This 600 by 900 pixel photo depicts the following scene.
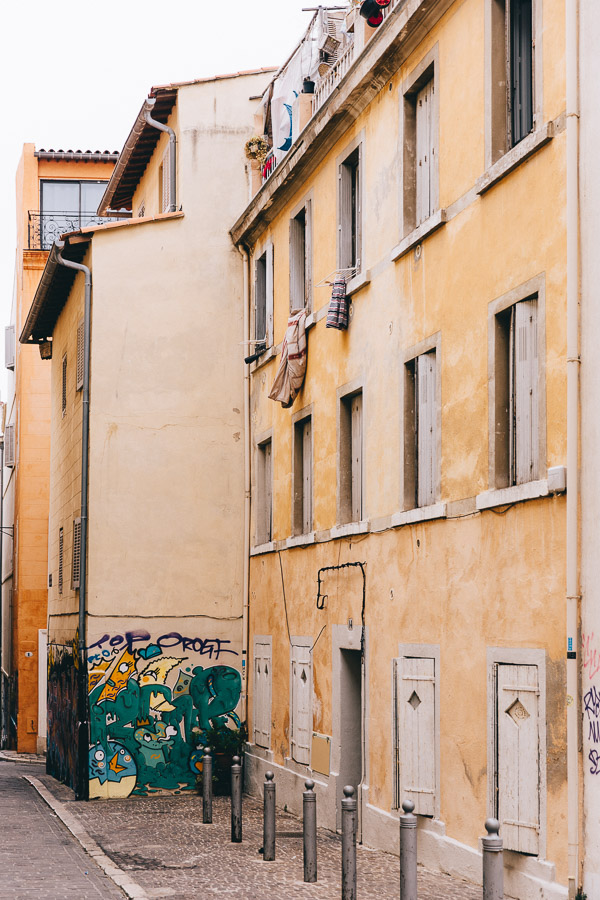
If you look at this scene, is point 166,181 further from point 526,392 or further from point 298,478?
point 526,392

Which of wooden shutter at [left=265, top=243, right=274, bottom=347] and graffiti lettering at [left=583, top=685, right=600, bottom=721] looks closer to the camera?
graffiti lettering at [left=583, top=685, right=600, bottom=721]

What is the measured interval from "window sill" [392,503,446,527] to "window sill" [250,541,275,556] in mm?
5282

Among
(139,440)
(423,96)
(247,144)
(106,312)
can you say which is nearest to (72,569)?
(139,440)

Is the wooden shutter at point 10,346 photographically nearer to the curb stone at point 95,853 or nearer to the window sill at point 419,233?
the curb stone at point 95,853

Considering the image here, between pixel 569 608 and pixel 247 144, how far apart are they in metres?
12.7

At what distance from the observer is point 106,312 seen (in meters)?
20.1

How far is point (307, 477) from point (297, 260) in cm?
308

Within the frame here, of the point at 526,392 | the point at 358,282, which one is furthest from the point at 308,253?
the point at 526,392

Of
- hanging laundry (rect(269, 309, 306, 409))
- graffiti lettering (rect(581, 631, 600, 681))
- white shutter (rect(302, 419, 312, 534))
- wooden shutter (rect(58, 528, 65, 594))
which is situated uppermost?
hanging laundry (rect(269, 309, 306, 409))

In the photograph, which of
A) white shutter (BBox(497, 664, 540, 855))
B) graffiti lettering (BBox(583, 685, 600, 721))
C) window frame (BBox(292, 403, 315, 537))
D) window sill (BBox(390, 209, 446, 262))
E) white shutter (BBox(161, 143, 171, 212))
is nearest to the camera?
graffiti lettering (BBox(583, 685, 600, 721))

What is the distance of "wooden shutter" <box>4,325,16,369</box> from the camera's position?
38750 mm

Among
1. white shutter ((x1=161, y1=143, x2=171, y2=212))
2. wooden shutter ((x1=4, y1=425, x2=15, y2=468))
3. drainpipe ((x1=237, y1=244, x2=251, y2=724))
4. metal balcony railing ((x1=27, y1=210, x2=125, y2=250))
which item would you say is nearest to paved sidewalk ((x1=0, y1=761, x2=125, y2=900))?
drainpipe ((x1=237, y1=244, x2=251, y2=724))

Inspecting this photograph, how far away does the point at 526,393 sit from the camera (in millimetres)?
10828

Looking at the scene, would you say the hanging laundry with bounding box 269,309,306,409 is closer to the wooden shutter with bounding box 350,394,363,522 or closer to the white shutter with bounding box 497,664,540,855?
the wooden shutter with bounding box 350,394,363,522
